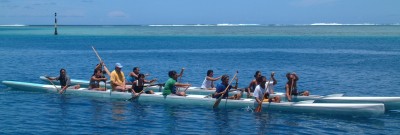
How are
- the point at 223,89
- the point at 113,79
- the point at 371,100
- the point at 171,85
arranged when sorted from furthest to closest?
the point at 113,79
the point at 171,85
the point at 223,89
the point at 371,100

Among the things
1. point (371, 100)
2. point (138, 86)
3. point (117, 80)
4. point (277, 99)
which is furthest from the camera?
point (117, 80)

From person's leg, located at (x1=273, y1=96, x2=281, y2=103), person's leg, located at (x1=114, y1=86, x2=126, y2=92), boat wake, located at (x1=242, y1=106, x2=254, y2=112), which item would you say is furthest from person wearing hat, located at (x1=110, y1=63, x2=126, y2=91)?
person's leg, located at (x1=273, y1=96, x2=281, y2=103)

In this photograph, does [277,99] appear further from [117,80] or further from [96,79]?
[96,79]

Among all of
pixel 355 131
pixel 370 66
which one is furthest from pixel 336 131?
pixel 370 66

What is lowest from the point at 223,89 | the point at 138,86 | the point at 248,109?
the point at 248,109

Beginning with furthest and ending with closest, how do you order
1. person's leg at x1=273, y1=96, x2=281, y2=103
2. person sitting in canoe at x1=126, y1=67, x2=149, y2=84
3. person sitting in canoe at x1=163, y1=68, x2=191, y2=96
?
person sitting in canoe at x1=126, y1=67, x2=149, y2=84
person sitting in canoe at x1=163, y1=68, x2=191, y2=96
person's leg at x1=273, y1=96, x2=281, y2=103

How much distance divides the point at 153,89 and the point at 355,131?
9.50m

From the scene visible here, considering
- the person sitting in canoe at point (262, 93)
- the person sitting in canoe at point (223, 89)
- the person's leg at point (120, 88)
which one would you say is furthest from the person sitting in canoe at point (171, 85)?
the person sitting in canoe at point (262, 93)

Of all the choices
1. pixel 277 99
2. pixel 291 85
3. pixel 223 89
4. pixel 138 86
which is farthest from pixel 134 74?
pixel 291 85

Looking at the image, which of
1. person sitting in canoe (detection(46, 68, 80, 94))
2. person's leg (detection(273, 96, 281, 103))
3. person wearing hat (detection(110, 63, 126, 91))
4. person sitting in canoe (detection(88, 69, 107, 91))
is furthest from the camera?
person sitting in canoe (detection(46, 68, 80, 94))

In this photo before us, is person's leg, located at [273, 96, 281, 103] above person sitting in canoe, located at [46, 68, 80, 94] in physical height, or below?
below

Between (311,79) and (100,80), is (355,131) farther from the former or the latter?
(311,79)

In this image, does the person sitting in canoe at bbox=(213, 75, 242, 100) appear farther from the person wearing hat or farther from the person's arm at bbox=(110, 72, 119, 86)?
the person's arm at bbox=(110, 72, 119, 86)

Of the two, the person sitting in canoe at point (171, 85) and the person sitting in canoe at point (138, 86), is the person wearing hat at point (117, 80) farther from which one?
the person sitting in canoe at point (171, 85)
